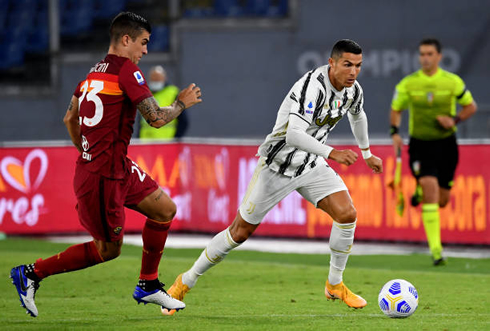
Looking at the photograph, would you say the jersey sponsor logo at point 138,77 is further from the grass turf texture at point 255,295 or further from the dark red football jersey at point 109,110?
the grass turf texture at point 255,295

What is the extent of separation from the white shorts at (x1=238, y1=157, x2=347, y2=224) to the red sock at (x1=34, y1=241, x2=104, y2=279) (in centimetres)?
121

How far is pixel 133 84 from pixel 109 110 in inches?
9.7

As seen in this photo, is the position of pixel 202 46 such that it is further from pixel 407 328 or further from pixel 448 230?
pixel 407 328

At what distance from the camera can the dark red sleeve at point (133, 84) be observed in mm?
6086

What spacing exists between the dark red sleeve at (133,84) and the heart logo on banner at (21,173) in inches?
287

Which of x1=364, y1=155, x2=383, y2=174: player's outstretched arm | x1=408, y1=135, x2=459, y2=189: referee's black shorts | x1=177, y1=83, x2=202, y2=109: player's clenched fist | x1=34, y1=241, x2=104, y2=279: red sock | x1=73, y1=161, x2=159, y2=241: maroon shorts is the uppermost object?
x1=177, y1=83, x2=202, y2=109: player's clenched fist

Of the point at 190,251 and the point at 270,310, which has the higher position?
the point at 270,310

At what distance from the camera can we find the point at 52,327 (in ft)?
20.6

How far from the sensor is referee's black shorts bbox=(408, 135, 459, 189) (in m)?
10.3

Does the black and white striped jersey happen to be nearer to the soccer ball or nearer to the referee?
the soccer ball

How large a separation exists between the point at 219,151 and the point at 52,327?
726 cm

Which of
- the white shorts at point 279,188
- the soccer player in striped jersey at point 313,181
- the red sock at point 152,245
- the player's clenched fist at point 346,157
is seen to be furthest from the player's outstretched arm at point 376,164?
the red sock at point 152,245

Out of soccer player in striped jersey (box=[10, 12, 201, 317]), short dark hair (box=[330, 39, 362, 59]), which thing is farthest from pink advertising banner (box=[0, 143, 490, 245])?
soccer player in striped jersey (box=[10, 12, 201, 317])

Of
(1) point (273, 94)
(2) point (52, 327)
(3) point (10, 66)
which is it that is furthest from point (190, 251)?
(3) point (10, 66)
